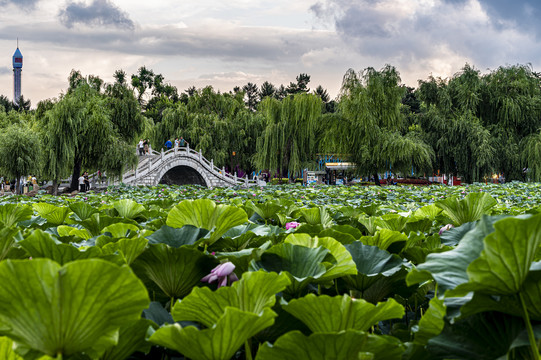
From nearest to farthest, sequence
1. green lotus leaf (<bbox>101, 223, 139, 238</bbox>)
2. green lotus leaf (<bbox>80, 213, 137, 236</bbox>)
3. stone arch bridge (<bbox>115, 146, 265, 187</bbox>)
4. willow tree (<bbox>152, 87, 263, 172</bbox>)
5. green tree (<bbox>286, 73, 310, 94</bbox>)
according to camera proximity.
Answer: green lotus leaf (<bbox>101, 223, 139, 238</bbox>), green lotus leaf (<bbox>80, 213, 137, 236</bbox>), stone arch bridge (<bbox>115, 146, 265, 187</bbox>), willow tree (<bbox>152, 87, 263, 172</bbox>), green tree (<bbox>286, 73, 310, 94</bbox>)

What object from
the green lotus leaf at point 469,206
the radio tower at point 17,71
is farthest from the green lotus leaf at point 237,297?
the radio tower at point 17,71

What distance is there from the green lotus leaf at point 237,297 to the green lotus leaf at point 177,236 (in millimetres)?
360

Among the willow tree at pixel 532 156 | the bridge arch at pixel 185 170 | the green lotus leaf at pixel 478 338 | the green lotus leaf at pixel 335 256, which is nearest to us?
the green lotus leaf at pixel 478 338

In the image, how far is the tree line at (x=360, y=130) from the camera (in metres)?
17.8

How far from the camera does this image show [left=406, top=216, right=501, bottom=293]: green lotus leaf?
23.2 inches

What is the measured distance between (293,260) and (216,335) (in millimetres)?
333

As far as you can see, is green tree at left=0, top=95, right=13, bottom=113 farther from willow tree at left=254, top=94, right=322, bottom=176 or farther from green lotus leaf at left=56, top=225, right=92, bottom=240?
green lotus leaf at left=56, top=225, right=92, bottom=240

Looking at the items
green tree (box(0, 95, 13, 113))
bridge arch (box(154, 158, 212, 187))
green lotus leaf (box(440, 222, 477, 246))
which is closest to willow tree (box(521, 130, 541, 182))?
bridge arch (box(154, 158, 212, 187))

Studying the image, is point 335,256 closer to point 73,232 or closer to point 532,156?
point 73,232

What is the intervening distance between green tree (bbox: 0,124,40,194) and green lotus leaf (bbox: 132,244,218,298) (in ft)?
60.4

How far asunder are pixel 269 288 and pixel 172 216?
0.60 meters

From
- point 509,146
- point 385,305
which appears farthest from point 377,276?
point 509,146

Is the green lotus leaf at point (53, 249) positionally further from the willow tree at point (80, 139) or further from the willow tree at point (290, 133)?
the willow tree at point (290, 133)

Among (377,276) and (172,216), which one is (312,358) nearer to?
(377,276)
